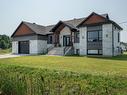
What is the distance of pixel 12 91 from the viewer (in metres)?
5.37

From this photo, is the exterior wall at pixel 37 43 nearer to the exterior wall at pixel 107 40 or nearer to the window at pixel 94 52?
the window at pixel 94 52

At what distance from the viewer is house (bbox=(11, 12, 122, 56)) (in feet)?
90.2

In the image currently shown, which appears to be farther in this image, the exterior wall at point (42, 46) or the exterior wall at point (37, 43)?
the exterior wall at point (42, 46)

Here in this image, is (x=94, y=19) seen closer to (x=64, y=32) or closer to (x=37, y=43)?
(x=64, y=32)

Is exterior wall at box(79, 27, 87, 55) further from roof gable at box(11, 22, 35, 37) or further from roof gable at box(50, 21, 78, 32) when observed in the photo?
roof gable at box(11, 22, 35, 37)

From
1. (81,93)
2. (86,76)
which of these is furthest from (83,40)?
(81,93)

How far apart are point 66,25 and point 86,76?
22911mm

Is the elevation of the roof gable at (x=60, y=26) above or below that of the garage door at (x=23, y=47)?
above

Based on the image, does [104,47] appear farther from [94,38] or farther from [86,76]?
[86,76]

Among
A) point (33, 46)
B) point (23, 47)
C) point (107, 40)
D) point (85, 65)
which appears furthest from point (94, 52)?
point (23, 47)

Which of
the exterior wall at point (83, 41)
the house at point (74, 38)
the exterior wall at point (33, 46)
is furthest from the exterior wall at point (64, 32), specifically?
the exterior wall at point (33, 46)

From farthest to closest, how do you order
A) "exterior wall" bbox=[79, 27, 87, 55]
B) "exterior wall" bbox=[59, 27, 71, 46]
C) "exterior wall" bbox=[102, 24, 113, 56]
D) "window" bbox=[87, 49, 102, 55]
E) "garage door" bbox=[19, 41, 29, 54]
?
"garage door" bbox=[19, 41, 29, 54]
"exterior wall" bbox=[59, 27, 71, 46]
"exterior wall" bbox=[79, 27, 87, 55]
"window" bbox=[87, 49, 102, 55]
"exterior wall" bbox=[102, 24, 113, 56]

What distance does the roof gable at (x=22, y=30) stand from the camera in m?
36.3

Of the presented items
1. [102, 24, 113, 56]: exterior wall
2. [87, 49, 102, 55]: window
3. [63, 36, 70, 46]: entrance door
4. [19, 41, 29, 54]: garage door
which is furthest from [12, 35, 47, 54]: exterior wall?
[102, 24, 113, 56]: exterior wall
